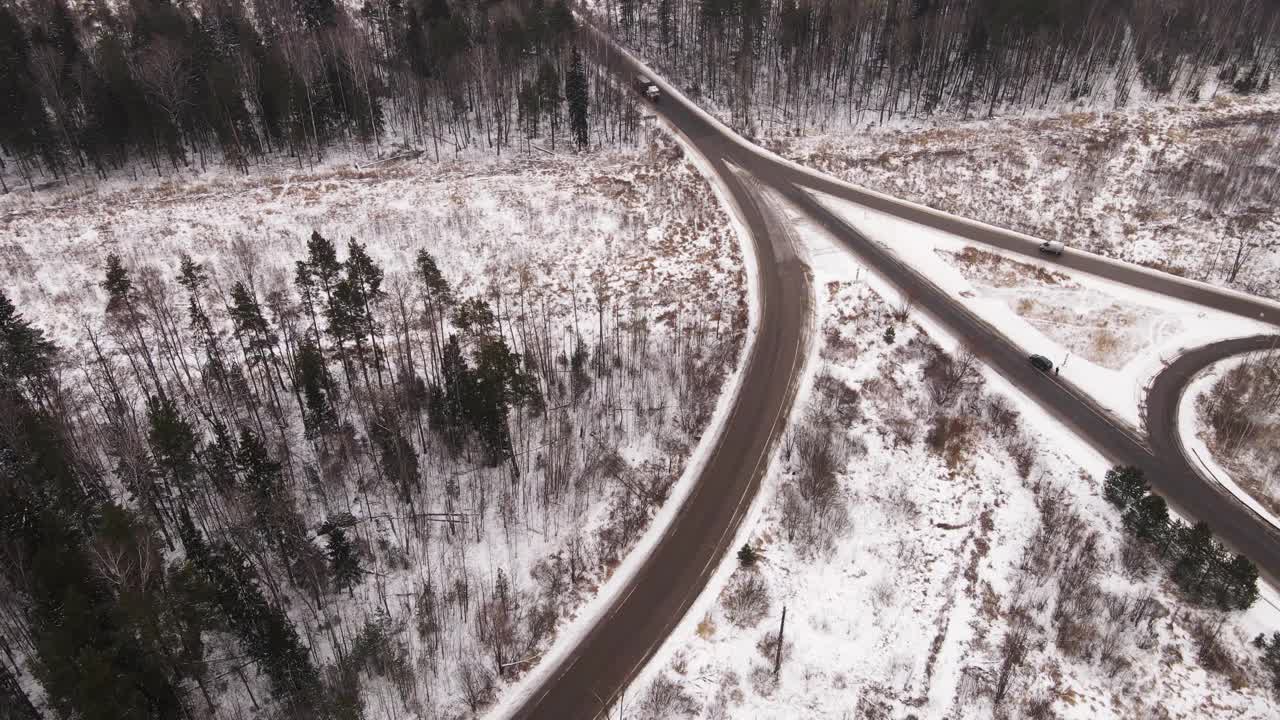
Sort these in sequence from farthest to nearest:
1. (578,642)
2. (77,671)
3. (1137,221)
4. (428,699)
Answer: (1137,221) < (578,642) < (428,699) < (77,671)

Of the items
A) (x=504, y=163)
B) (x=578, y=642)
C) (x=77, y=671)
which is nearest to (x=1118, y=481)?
(x=578, y=642)

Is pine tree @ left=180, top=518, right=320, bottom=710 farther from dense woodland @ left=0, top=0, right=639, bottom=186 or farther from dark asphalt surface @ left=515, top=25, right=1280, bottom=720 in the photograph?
dense woodland @ left=0, top=0, right=639, bottom=186

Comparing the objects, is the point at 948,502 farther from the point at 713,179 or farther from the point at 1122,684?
the point at 713,179

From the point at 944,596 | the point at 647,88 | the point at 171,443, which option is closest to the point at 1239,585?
the point at 944,596

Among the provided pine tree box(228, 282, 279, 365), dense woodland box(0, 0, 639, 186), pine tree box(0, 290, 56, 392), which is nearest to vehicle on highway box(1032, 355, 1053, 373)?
dense woodland box(0, 0, 639, 186)

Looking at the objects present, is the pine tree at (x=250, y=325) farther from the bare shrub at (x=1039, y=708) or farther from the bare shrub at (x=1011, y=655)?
the bare shrub at (x=1039, y=708)

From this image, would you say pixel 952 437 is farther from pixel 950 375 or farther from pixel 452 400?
pixel 452 400
